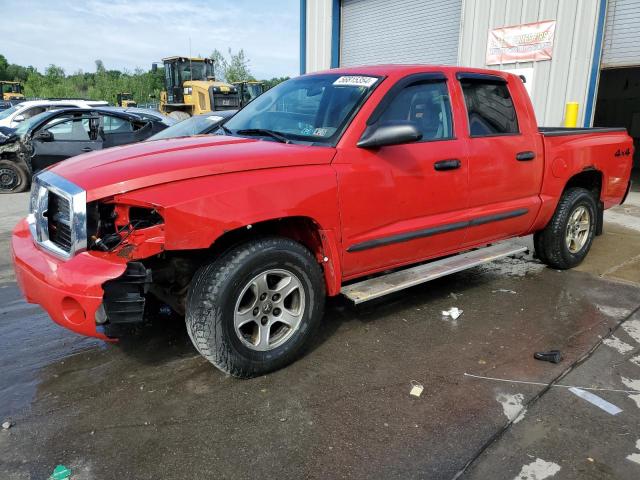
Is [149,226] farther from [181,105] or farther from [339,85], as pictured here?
[181,105]

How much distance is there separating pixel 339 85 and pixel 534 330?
7.62 feet

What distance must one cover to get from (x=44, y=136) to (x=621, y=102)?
20468mm

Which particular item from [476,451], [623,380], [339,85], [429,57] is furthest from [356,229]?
[429,57]

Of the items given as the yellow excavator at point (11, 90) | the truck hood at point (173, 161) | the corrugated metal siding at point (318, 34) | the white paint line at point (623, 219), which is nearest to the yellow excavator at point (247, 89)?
the corrugated metal siding at point (318, 34)

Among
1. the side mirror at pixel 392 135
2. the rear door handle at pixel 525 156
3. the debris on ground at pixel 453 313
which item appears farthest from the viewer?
the rear door handle at pixel 525 156

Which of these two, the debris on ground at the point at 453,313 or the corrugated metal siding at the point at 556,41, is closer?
the debris on ground at the point at 453,313

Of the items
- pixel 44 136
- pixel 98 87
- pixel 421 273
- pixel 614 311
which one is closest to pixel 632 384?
pixel 614 311

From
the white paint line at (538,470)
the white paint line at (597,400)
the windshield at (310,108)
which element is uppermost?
the windshield at (310,108)

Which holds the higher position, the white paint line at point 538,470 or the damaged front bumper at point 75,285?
the damaged front bumper at point 75,285

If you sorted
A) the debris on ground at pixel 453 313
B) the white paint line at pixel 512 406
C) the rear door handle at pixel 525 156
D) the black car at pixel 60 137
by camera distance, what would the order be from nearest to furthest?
1. the white paint line at pixel 512 406
2. the debris on ground at pixel 453 313
3. the rear door handle at pixel 525 156
4. the black car at pixel 60 137

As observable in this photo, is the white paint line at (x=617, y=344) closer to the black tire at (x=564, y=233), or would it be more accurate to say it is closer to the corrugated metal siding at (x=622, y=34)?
the black tire at (x=564, y=233)

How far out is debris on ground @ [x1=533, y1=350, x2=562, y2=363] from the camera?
3337mm

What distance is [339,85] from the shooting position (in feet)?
12.2

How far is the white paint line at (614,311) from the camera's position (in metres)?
4.11
